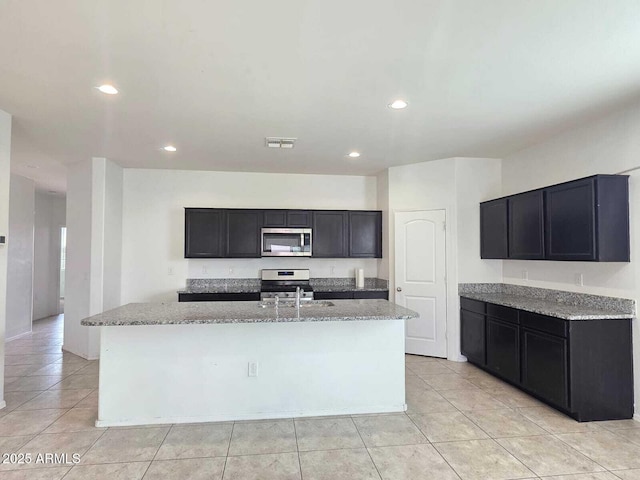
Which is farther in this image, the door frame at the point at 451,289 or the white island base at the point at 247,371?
the door frame at the point at 451,289

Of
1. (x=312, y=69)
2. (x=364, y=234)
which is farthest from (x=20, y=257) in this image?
(x=312, y=69)

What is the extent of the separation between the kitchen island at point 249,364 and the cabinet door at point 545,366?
1284 millimetres

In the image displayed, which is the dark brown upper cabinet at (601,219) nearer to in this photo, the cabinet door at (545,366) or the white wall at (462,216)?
the cabinet door at (545,366)

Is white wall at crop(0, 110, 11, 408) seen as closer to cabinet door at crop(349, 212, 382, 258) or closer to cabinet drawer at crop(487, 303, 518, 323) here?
cabinet door at crop(349, 212, 382, 258)

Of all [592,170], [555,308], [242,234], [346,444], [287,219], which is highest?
[592,170]

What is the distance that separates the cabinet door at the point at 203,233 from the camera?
533 cm

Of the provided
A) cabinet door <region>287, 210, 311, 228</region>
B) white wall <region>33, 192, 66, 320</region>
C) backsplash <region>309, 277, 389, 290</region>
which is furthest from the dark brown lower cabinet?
white wall <region>33, 192, 66, 320</region>

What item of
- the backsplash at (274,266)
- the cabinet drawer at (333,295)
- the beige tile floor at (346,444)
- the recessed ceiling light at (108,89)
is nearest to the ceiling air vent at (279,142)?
the recessed ceiling light at (108,89)

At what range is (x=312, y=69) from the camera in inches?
102

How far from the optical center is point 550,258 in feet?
12.2

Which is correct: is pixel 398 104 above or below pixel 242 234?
above

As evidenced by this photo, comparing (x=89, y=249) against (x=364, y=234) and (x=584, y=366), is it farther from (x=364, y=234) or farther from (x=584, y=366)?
(x=584, y=366)

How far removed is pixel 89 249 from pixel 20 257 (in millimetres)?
2831

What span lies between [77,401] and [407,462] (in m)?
3.05
